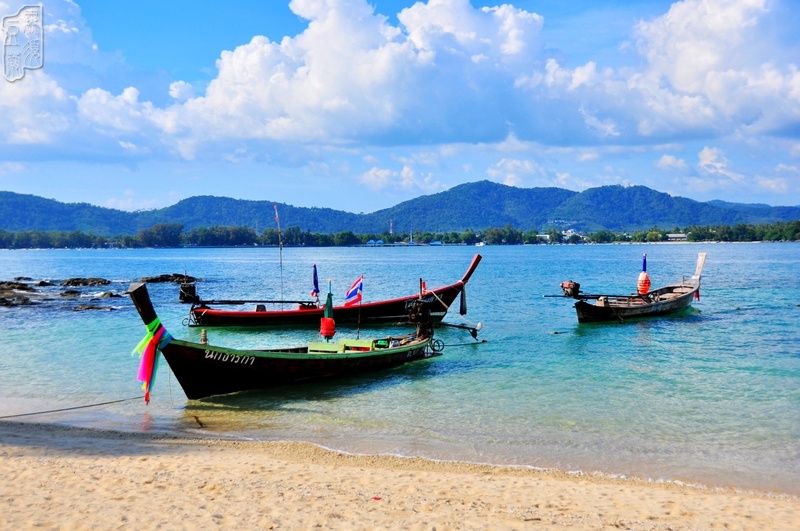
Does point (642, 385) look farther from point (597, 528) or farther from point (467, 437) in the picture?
point (597, 528)

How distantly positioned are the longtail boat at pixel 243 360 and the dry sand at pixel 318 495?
302 cm

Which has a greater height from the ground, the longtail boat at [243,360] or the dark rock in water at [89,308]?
the longtail boat at [243,360]

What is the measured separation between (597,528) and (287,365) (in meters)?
11.0

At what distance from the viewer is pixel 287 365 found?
17.6 m

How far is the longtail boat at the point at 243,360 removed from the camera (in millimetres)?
14641

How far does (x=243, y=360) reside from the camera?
54.7 feet

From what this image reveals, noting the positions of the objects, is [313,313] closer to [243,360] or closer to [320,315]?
[320,315]

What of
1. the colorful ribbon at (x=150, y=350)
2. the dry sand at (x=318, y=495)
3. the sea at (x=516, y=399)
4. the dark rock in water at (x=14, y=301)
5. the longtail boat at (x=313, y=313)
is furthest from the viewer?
the dark rock in water at (x=14, y=301)

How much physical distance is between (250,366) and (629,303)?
2288 centimetres

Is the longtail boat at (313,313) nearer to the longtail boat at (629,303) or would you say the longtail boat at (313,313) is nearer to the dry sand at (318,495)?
the longtail boat at (629,303)

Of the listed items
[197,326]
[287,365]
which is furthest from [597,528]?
[197,326]

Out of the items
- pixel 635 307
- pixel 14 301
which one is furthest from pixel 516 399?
pixel 14 301

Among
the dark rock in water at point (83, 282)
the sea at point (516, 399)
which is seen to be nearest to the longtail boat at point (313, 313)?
the sea at point (516, 399)

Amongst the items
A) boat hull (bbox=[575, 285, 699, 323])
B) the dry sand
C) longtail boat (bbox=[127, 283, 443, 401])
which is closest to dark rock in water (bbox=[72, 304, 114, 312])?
longtail boat (bbox=[127, 283, 443, 401])
